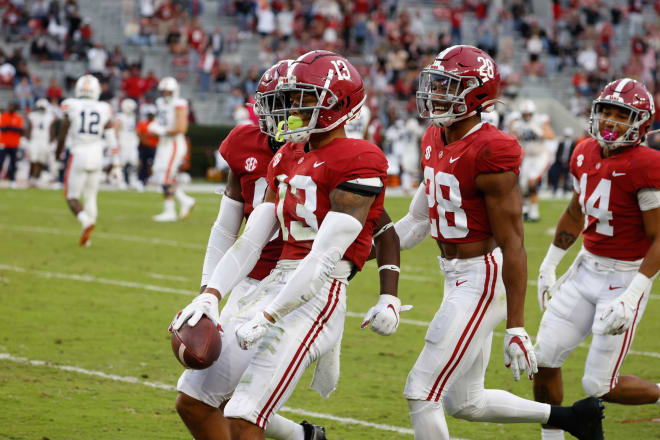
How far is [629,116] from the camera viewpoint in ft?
16.0

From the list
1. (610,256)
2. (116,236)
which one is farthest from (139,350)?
(116,236)

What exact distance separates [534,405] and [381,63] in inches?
925

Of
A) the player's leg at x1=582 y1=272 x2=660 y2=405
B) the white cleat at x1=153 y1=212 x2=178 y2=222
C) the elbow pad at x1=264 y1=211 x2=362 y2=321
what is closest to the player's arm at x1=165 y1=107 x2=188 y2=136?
the white cleat at x1=153 y1=212 x2=178 y2=222

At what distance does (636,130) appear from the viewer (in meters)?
4.88

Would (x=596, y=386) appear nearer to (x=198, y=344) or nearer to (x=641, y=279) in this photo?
(x=641, y=279)

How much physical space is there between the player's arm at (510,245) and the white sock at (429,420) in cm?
35

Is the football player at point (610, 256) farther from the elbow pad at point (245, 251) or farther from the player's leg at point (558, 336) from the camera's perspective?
the elbow pad at point (245, 251)

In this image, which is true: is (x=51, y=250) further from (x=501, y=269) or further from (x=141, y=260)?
(x=501, y=269)

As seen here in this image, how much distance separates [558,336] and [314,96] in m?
1.87

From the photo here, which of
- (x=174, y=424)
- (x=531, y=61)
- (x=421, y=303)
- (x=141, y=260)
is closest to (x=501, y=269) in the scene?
(x=174, y=424)

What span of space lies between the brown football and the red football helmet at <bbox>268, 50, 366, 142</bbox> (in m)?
0.78

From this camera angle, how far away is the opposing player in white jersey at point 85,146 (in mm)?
11617

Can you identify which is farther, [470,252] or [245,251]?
[470,252]

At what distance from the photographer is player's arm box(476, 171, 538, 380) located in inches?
154
